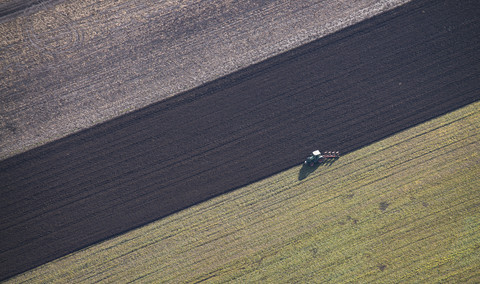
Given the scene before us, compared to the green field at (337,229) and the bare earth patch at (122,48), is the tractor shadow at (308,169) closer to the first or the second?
the green field at (337,229)

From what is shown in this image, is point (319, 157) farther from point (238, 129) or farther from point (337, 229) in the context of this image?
point (238, 129)

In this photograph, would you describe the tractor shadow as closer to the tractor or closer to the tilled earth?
the tractor

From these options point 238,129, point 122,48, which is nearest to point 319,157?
point 238,129

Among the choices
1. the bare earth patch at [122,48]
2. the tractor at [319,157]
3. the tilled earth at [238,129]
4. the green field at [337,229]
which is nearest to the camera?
the green field at [337,229]

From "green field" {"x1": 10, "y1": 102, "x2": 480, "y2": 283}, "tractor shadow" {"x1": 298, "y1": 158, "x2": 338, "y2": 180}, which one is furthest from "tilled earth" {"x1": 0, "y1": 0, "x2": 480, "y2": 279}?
"green field" {"x1": 10, "y1": 102, "x2": 480, "y2": 283}

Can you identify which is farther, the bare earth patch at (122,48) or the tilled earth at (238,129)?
the bare earth patch at (122,48)

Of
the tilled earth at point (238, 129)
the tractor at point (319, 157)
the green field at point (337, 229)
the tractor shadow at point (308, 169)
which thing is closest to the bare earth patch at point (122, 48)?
the tilled earth at point (238, 129)
